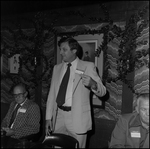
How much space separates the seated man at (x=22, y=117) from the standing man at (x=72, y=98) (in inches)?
12.4

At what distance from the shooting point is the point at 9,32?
4.79 m

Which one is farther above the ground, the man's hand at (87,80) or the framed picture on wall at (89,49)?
the framed picture on wall at (89,49)

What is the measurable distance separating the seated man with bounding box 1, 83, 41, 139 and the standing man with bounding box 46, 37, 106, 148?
31 centimetres

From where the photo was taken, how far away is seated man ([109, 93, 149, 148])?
201cm

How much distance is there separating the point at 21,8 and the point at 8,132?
260 cm

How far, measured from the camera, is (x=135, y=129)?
2.08 meters

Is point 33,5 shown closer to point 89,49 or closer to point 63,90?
point 89,49

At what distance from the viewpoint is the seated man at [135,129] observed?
2.01 m

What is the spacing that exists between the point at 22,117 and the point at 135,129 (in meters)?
1.78

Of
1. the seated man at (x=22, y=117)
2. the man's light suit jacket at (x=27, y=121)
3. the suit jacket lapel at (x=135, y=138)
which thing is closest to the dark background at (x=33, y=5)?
the seated man at (x=22, y=117)

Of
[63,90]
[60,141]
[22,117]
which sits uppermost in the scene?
[63,90]

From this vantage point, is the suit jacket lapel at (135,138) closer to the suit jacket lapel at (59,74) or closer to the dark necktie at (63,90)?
the dark necktie at (63,90)

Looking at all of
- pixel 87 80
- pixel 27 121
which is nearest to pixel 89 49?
pixel 87 80

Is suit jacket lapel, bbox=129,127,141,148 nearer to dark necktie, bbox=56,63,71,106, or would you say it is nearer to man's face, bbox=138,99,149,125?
man's face, bbox=138,99,149,125
